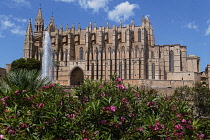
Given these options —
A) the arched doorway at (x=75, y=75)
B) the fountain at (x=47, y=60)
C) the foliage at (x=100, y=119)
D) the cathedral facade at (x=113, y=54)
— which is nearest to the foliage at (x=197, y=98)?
the cathedral facade at (x=113, y=54)

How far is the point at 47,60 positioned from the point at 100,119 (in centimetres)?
4271

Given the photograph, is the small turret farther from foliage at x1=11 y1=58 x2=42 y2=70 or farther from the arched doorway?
the arched doorway

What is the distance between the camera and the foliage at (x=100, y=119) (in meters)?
5.90

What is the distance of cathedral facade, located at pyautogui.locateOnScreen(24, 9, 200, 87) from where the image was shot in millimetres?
42094

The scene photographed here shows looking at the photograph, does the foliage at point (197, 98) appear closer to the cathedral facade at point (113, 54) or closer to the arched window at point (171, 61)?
the cathedral facade at point (113, 54)

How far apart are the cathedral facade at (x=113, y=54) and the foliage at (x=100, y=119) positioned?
28.8m

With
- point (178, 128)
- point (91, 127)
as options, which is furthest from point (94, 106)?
point (178, 128)

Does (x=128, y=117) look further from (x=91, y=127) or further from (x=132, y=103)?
(x=91, y=127)

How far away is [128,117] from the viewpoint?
6820 millimetres

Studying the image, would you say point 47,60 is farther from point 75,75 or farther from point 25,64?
point 75,75

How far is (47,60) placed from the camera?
47312 mm

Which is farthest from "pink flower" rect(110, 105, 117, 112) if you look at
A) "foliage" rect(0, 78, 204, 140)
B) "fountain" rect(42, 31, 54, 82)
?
"fountain" rect(42, 31, 54, 82)

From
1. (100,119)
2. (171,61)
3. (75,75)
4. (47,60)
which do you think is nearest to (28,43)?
(47,60)

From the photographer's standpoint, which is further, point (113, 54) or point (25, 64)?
point (113, 54)
